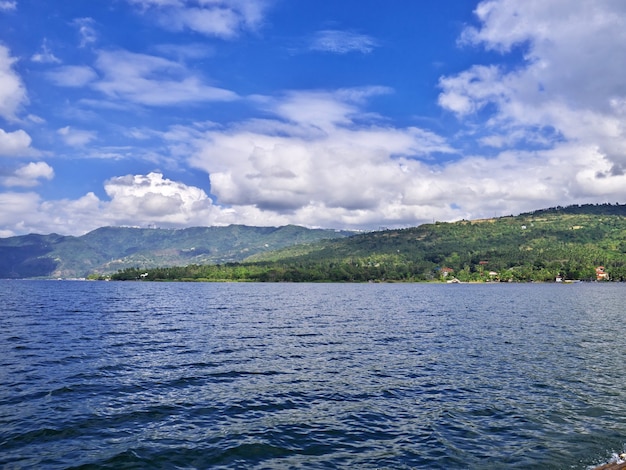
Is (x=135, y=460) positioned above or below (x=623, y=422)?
above

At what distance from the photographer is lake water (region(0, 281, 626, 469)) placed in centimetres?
2284

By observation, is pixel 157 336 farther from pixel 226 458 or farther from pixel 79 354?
pixel 226 458

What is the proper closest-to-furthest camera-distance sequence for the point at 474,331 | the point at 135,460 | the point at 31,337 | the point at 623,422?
the point at 135,460, the point at 623,422, the point at 31,337, the point at 474,331

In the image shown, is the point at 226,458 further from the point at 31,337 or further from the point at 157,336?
the point at 31,337

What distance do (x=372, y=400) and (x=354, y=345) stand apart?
81.7 feet

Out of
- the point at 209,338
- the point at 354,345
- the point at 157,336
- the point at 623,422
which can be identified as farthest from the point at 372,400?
the point at 157,336

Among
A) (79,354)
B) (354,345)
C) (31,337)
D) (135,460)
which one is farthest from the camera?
(31,337)

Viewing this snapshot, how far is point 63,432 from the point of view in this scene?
83.4 feet

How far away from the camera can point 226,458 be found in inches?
873

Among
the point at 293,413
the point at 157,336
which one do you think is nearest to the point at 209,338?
the point at 157,336

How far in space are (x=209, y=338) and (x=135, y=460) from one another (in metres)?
40.6

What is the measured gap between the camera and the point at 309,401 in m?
31.9

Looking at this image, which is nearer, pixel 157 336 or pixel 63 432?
pixel 63 432

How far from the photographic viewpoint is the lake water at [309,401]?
74.9 ft
